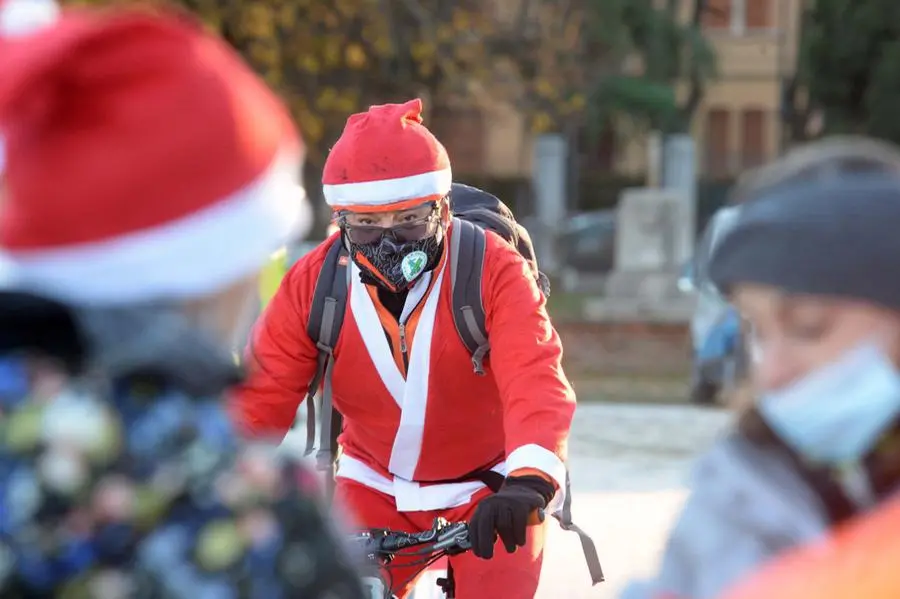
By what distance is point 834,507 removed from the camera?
7.27 ft

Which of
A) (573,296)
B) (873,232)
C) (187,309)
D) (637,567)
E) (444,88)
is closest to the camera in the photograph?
(187,309)

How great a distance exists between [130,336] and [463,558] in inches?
103

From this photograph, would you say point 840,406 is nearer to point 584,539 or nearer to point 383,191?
point 584,539

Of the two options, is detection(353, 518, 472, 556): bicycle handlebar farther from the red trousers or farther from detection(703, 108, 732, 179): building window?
detection(703, 108, 732, 179): building window

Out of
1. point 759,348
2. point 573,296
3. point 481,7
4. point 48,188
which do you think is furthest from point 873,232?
point 573,296

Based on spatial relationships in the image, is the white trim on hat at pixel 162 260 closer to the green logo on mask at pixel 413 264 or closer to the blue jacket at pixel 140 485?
the blue jacket at pixel 140 485

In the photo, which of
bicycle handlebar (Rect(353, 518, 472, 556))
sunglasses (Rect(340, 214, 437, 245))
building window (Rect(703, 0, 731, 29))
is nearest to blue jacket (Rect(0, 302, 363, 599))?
bicycle handlebar (Rect(353, 518, 472, 556))

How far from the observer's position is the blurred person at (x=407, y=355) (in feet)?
14.2

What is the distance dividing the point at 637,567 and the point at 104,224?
6.34 metres

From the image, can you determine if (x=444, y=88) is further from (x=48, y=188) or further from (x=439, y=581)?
(x=48, y=188)

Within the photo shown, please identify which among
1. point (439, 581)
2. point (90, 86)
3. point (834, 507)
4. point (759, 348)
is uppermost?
point (90, 86)

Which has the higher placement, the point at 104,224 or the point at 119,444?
the point at 104,224

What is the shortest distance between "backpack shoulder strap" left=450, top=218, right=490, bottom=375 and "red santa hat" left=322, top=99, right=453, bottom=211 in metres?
0.20

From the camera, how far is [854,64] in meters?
29.0
